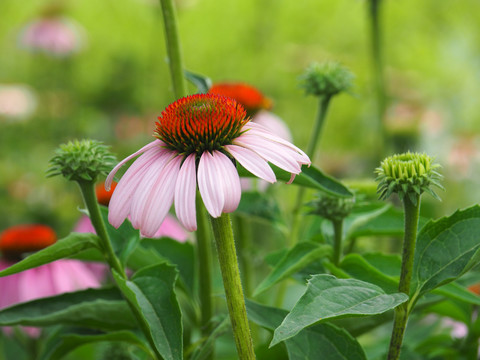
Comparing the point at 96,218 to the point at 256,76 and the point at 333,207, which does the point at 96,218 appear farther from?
the point at 256,76

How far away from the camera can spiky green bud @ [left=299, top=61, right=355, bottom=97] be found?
1.93 ft

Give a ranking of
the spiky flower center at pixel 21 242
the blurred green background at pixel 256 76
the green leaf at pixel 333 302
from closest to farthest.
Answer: the green leaf at pixel 333 302
the spiky flower center at pixel 21 242
the blurred green background at pixel 256 76

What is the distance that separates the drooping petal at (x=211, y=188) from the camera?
0.32 metres

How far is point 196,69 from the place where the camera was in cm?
239

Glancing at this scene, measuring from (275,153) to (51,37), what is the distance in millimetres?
2023

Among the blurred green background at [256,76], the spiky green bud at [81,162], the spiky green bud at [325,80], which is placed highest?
the blurred green background at [256,76]

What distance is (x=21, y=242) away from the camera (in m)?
0.77

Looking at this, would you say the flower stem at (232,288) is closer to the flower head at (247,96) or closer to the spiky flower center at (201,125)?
the spiky flower center at (201,125)

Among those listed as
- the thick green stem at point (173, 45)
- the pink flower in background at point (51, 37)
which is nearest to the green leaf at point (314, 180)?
the thick green stem at point (173, 45)

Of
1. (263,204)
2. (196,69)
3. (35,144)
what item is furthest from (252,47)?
(263,204)

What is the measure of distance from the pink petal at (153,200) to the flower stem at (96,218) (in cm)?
7

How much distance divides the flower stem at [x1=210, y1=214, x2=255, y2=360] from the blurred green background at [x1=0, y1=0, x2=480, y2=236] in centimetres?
114

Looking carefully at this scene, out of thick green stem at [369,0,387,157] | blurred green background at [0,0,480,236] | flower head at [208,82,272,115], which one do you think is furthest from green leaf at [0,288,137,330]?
blurred green background at [0,0,480,236]

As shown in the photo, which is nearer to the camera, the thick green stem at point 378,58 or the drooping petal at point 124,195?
the drooping petal at point 124,195
